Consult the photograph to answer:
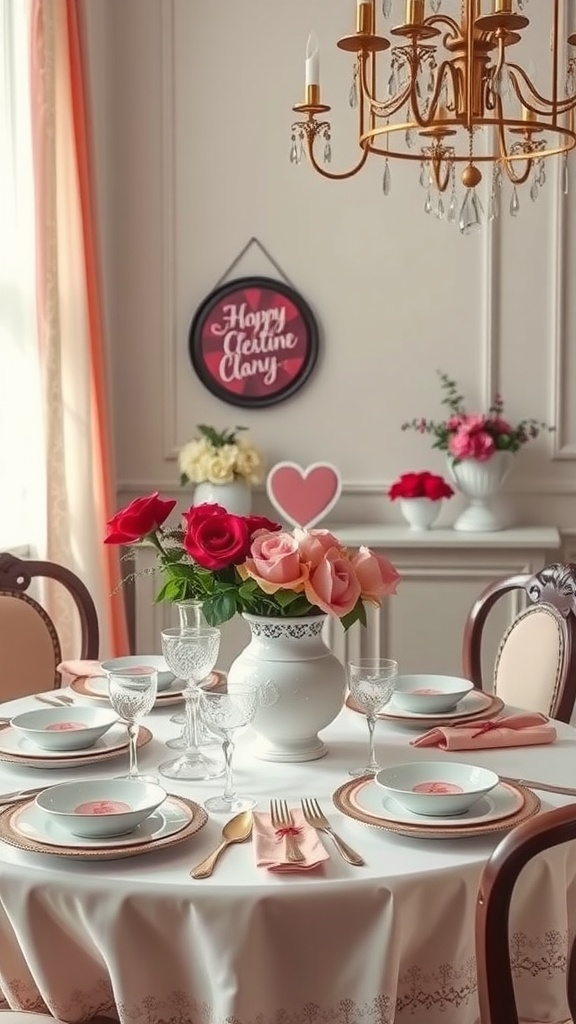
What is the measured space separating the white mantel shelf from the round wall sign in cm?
63

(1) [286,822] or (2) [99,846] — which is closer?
(2) [99,846]

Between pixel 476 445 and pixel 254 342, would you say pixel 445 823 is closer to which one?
pixel 476 445

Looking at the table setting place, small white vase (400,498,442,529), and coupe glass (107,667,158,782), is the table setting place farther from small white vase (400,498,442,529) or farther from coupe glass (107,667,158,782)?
small white vase (400,498,442,529)

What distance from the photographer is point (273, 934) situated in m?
1.50

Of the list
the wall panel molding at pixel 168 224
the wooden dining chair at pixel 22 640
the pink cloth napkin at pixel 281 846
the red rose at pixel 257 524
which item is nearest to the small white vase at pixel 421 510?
the wall panel molding at pixel 168 224

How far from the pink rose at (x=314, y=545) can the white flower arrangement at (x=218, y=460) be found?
2.10 metres

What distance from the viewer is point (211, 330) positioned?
4352 mm

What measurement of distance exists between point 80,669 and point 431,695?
2.41 feet

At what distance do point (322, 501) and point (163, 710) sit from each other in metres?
1.78

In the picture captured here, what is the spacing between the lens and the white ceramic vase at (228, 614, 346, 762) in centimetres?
198

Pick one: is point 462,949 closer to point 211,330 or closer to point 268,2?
point 211,330

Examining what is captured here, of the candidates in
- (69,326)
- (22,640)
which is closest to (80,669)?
(22,640)

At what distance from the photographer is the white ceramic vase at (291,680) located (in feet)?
6.50

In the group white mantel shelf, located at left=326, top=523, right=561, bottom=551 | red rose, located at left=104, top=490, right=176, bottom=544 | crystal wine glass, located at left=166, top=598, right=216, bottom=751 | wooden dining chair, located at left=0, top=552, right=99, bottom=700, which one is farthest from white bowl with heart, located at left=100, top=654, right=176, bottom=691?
white mantel shelf, located at left=326, top=523, right=561, bottom=551
